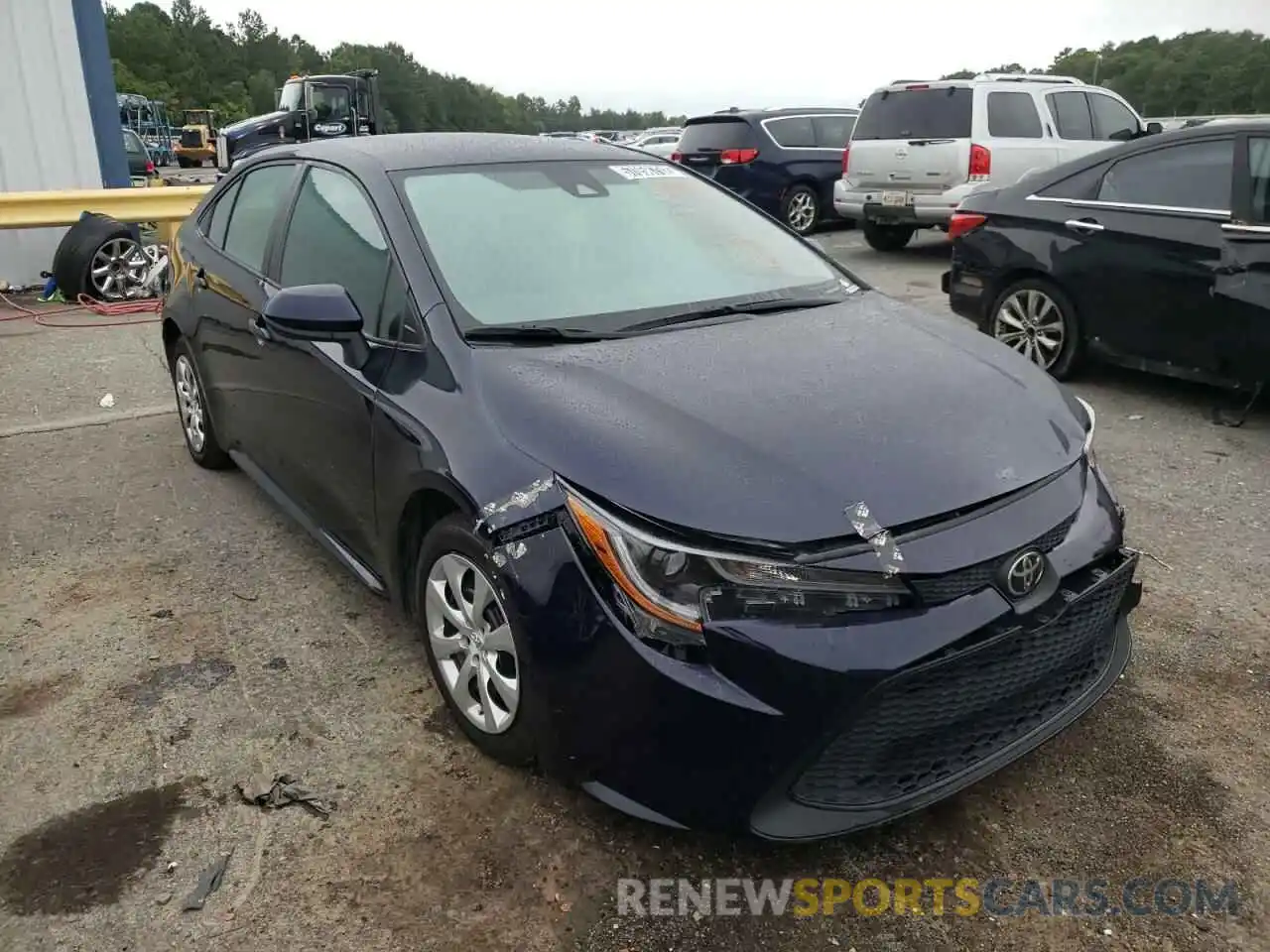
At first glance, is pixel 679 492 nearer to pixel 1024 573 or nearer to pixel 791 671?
pixel 791 671

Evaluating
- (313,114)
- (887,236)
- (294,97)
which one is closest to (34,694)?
(887,236)

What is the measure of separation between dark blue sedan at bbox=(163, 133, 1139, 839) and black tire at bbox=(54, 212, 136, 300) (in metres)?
6.85

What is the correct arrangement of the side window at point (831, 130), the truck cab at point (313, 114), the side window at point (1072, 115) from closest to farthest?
1. the side window at point (1072, 115)
2. the side window at point (831, 130)
3. the truck cab at point (313, 114)

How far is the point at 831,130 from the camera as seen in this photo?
1436 centimetres

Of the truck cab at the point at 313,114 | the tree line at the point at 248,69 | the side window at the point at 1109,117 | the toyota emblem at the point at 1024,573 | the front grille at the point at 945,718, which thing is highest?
the tree line at the point at 248,69

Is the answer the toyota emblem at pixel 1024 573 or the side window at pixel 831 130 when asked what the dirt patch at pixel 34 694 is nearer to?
the toyota emblem at pixel 1024 573

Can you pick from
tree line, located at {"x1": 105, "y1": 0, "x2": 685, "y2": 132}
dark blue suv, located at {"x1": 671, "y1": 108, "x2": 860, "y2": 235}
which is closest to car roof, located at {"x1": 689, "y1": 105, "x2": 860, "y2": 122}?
dark blue suv, located at {"x1": 671, "y1": 108, "x2": 860, "y2": 235}

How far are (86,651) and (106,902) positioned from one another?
1.31 m

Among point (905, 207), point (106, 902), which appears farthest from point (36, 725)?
point (905, 207)

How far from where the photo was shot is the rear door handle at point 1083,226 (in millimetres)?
5781

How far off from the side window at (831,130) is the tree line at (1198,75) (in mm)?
30530

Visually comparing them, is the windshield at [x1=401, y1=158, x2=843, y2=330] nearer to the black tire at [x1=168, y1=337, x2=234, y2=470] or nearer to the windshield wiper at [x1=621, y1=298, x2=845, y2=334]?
the windshield wiper at [x1=621, y1=298, x2=845, y2=334]

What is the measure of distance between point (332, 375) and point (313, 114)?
1992cm

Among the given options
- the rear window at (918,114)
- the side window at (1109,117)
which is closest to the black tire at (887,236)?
the rear window at (918,114)
